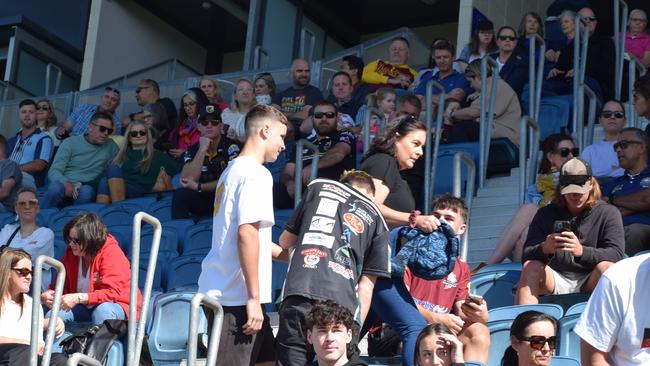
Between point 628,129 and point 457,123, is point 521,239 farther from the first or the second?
point 457,123

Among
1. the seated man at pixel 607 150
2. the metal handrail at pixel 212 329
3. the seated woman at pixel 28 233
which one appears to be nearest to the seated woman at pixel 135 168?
the seated woman at pixel 28 233

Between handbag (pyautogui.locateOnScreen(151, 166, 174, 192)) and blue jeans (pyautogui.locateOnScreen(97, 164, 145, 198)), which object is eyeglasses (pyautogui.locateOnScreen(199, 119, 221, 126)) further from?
blue jeans (pyautogui.locateOnScreen(97, 164, 145, 198))

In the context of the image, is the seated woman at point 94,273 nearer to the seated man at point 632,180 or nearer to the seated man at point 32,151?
the seated man at point 632,180

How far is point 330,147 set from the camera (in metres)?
9.34

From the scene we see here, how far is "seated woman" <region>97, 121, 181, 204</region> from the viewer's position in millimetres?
10914

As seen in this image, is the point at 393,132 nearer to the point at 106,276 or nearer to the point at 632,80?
the point at 106,276

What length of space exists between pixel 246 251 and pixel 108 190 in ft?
20.3

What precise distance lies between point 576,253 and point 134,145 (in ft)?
18.0

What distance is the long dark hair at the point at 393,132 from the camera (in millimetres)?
5984

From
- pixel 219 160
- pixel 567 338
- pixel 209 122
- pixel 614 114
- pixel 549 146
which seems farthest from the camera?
pixel 209 122

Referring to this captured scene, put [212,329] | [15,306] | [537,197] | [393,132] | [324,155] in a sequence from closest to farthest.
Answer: [212,329], [393,132], [15,306], [537,197], [324,155]

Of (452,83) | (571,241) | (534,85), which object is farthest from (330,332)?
(452,83)

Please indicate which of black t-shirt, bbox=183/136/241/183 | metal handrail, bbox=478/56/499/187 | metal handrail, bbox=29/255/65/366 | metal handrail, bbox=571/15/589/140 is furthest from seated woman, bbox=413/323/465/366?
black t-shirt, bbox=183/136/241/183

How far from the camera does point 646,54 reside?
36.4 ft
